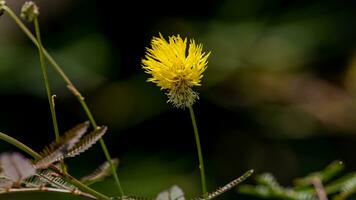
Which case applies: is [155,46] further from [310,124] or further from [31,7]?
[310,124]

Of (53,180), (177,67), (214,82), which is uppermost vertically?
(214,82)

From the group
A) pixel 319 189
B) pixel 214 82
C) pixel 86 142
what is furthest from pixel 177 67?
pixel 214 82

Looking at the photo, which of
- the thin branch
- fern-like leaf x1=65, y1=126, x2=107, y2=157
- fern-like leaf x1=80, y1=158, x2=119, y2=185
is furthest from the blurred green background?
fern-like leaf x1=65, y1=126, x2=107, y2=157

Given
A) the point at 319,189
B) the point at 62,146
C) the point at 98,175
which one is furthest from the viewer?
the point at 319,189

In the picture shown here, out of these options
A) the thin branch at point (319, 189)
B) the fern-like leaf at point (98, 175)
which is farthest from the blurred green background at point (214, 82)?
the fern-like leaf at point (98, 175)

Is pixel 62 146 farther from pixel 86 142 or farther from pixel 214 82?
pixel 214 82
